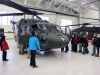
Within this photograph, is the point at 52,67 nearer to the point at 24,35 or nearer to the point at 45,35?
the point at 45,35

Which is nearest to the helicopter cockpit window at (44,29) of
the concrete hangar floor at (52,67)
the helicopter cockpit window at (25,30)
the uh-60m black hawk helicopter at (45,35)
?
the uh-60m black hawk helicopter at (45,35)

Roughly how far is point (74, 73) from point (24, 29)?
3.96 m

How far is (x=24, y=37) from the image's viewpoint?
6.07m

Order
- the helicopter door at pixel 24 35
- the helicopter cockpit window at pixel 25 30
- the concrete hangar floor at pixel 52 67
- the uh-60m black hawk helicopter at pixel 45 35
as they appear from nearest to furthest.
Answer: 1. the concrete hangar floor at pixel 52 67
2. the uh-60m black hawk helicopter at pixel 45 35
3. the helicopter door at pixel 24 35
4. the helicopter cockpit window at pixel 25 30

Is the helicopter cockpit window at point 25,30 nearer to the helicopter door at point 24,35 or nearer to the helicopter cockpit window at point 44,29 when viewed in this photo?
the helicopter door at point 24,35

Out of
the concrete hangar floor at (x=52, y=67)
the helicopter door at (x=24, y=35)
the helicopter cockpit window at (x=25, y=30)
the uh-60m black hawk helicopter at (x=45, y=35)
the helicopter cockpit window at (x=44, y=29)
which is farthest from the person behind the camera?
the helicopter cockpit window at (x=25, y=30)

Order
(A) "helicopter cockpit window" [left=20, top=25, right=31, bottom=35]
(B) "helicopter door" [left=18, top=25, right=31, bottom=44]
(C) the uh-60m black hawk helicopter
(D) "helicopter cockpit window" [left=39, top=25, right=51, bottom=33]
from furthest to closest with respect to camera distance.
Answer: (A) "helicopter cockpit window" [left=20, top=25, right=31, bottom=35] → (D) "helicopter cockpit window" [left=39, top=25, right=51, bottom=33] → (B) "helicopter door" [left=18, top=25, right=31, bottom=44] → (C) the uh-60m black hawk helicopter

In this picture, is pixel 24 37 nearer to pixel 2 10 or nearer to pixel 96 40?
pixel 96 40

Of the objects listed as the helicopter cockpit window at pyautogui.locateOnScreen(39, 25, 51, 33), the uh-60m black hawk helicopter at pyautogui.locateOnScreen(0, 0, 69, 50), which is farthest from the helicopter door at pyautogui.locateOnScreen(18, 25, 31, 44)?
the helicopter cockpit window at pyautogui.locateOnScreen(39, 25, 51, 33)

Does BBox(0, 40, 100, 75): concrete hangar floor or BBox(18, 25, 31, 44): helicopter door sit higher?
BBox(18, 25, 31, 44): helicopter door

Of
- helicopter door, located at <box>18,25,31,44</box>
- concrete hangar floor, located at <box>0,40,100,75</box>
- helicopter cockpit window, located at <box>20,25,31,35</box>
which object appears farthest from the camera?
helicopter cockpit window, located at <box>20,25,31,35</box>

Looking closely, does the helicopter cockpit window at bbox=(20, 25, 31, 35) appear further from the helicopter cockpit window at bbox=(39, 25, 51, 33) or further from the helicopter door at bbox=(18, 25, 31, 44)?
the helicopter cockpit window at bbox=(39, 25, 51, 33)

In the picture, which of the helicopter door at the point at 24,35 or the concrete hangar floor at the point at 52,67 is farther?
the helicopter door at the point at 24,35

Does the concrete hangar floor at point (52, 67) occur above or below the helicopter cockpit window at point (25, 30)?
below
